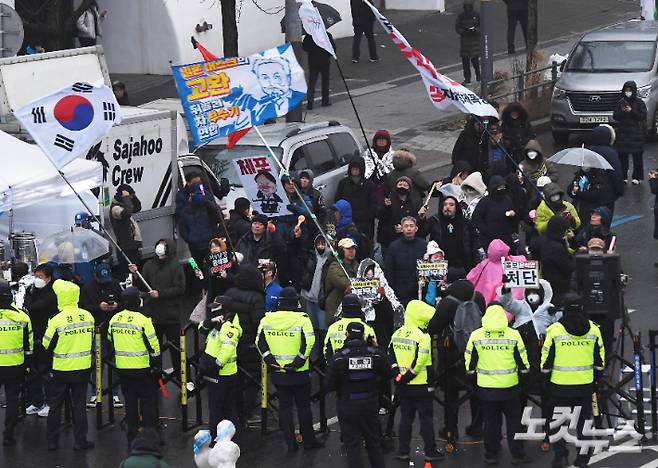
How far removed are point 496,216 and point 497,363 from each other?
4819 millimetres

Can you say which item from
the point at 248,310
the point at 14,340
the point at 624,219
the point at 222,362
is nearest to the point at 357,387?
the point at 222,362

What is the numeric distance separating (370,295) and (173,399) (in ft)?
8.28

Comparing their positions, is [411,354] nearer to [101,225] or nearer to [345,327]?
[345,327]

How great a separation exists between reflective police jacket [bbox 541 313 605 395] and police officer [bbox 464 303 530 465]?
0.28 meters

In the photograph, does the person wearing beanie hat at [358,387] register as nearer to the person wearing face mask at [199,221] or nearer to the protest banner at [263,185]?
the protest banner at [263,185]

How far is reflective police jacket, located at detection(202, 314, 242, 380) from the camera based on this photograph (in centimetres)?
1402

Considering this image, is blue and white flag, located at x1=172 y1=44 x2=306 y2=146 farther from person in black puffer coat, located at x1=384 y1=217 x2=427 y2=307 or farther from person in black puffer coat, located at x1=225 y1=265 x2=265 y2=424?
person in black puffer coat, located at x1=225 y1=265 x2=265 y2=424

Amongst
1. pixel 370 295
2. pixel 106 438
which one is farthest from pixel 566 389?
pixel 106 438

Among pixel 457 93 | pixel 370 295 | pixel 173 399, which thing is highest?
pixel 457 93

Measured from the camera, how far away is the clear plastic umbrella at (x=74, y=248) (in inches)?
645

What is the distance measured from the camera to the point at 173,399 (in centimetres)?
1612

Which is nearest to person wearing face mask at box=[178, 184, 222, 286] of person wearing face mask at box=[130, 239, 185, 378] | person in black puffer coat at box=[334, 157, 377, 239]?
person in black puffer coat at box=[334, 157, 377, 239]

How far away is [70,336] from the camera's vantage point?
14391 millimetres

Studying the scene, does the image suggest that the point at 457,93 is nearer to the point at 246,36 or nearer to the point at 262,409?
the point at 262,409
